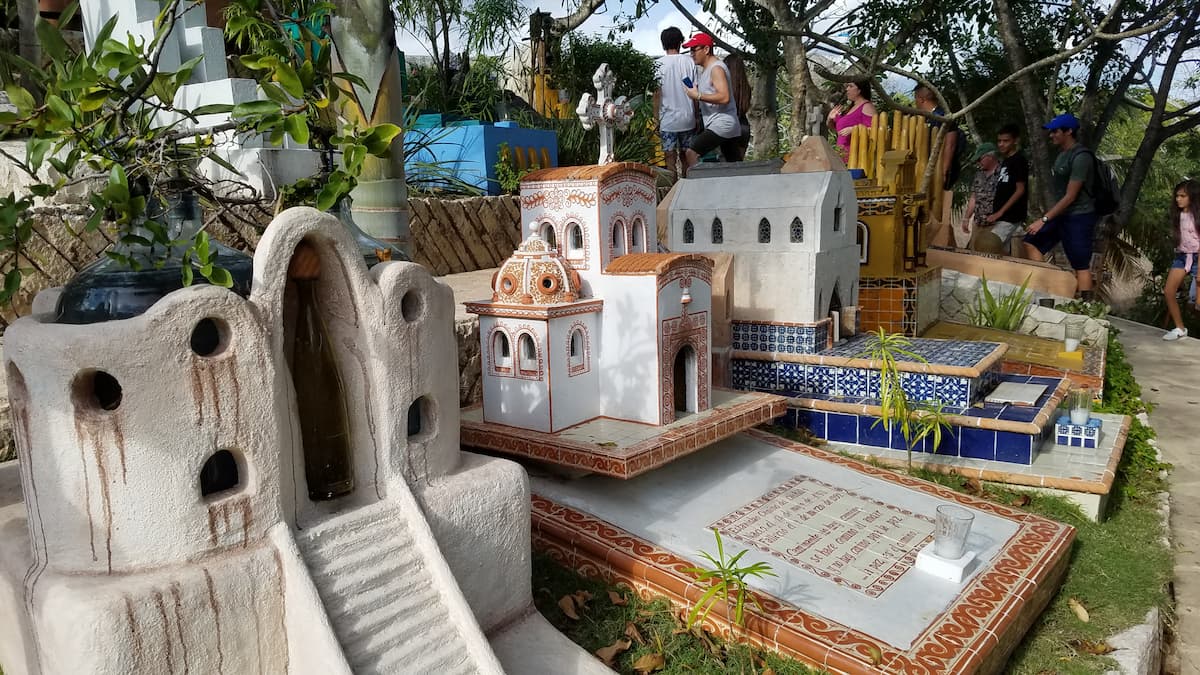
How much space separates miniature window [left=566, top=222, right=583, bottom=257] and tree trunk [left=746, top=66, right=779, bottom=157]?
5920mm

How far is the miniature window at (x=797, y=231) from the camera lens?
24.4 feet

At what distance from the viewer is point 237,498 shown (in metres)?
3.02

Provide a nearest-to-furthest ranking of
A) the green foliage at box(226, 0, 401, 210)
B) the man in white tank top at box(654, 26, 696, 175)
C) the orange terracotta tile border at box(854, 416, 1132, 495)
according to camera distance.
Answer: the green foliage at box(226, 0, 401, 210) < the orange terracotta tile border at box(854, 416, 1132, 495) < the man in white tank top at box(654, 26, 696, 175)

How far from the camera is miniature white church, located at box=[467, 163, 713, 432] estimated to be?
542cm

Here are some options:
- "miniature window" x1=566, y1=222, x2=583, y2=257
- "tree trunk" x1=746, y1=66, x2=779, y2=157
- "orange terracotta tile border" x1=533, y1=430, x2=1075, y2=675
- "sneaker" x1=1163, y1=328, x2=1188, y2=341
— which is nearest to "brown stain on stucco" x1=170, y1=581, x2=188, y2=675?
"orange terracotta tile border" x1=533, y1=430, x2=1075, y2=675

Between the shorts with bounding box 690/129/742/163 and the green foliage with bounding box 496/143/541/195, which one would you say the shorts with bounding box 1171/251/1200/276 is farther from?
the green foliage with bounding box 496/143/541/195

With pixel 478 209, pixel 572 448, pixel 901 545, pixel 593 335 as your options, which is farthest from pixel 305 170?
pixel 901 545

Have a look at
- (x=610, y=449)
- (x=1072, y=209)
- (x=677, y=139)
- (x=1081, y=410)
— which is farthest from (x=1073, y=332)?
(x=610, y=449)

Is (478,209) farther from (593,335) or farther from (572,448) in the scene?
(572,448)

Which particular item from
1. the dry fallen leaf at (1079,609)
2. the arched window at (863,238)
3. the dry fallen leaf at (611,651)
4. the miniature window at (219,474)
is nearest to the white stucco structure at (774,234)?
the arched window at (863,238)

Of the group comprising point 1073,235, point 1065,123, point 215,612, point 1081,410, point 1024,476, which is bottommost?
point 1024,476

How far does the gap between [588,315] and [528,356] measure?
503 millimetres

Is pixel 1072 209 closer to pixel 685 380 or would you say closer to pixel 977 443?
pixel 977 443

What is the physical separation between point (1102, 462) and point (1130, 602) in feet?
5.37
